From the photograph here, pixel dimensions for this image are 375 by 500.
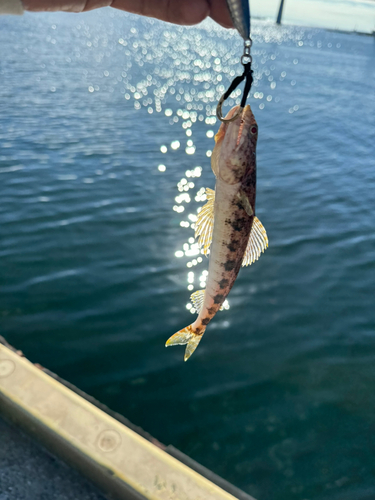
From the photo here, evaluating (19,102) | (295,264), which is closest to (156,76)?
(19,102)

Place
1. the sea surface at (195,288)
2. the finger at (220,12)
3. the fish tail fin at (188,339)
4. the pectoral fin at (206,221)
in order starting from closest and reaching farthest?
the pectoral fin at (206,221) < the finger at (220,12) < the fish tail fin at (188,339) < the sea surface at (195,288)

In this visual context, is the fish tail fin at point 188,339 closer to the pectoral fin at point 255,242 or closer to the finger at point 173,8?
the pectoral fin at point 255,242

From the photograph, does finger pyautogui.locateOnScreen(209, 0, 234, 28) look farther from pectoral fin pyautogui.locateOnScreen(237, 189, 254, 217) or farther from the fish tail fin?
the fish tail fin

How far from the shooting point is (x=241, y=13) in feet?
9.89

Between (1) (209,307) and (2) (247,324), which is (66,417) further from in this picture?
(2) (247,324)

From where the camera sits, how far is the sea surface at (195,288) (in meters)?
7.96

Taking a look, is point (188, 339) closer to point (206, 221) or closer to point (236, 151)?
point (206, 221)

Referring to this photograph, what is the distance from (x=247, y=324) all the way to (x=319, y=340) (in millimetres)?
1903

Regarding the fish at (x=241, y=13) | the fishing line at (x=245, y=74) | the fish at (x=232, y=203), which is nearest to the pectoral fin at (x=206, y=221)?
the fish at (x=232, y=203)

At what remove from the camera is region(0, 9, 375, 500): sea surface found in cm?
796

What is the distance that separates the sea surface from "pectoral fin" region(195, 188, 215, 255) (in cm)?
510

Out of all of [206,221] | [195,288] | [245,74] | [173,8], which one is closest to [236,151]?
[245,74]

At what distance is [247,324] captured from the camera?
34.8 feet

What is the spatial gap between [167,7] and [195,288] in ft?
26.4
